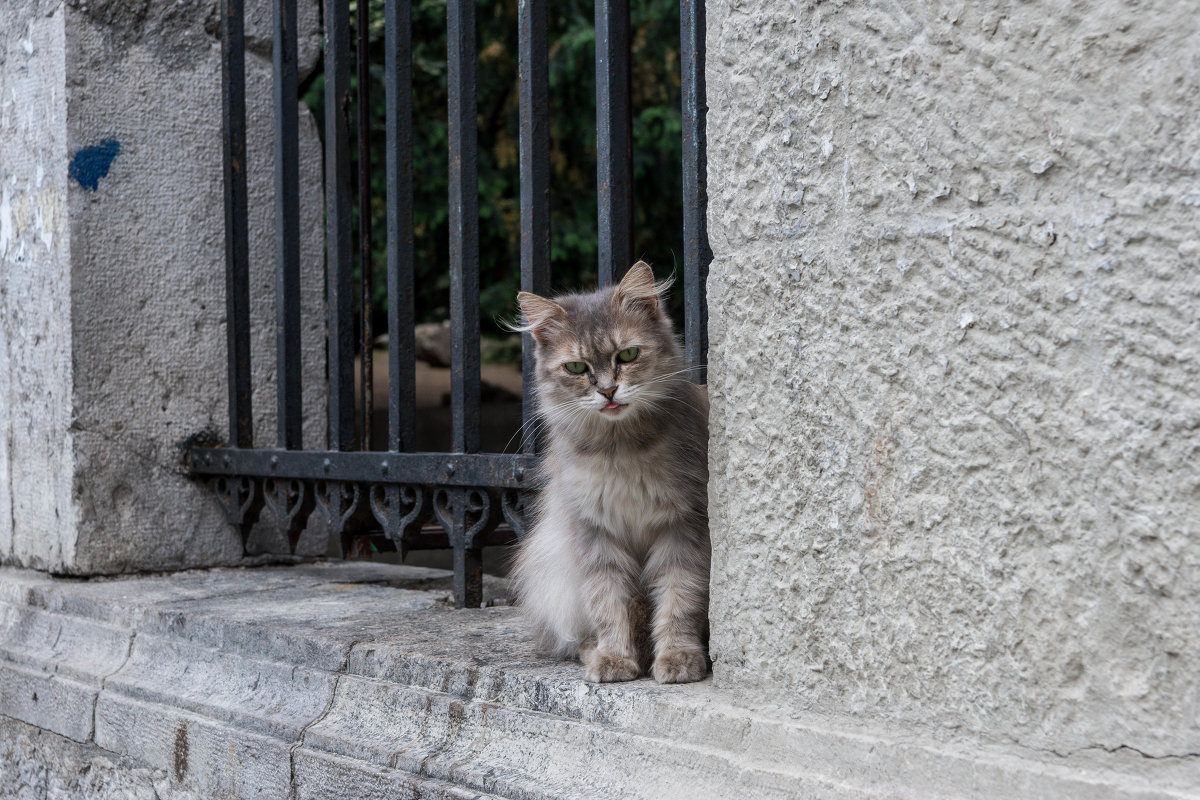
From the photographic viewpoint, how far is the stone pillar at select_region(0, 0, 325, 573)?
12.3 ft

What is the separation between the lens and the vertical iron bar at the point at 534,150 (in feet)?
9.26

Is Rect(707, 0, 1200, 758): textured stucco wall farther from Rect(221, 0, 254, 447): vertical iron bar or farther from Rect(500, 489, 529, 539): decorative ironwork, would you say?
Rect(221, 0, 254, 447): vertical iron bar

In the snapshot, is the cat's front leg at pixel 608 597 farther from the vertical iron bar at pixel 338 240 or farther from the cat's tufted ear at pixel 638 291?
the vertical iron bar at pixel 338 240

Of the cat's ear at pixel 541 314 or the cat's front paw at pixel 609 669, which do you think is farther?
the cat's ear at pixel 541 314

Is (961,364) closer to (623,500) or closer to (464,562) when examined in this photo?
(623,500)

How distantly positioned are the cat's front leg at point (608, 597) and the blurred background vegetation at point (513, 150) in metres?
6.33

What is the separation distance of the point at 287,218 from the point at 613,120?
1.47 metres

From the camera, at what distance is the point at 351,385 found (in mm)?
3500

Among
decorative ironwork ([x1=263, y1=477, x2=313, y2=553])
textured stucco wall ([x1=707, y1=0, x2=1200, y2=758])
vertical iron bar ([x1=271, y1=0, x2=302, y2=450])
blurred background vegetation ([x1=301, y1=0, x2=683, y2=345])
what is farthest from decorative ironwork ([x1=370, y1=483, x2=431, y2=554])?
blurred background vegetation ([x1=301, y1=0, x2=683, y2=345])

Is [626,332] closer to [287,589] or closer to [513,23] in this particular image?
[287,589]

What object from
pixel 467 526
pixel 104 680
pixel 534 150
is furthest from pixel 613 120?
pixel 104 680

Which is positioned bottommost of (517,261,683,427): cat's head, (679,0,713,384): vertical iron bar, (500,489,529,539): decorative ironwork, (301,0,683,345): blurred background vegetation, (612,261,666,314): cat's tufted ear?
(500,489,529,539): decorative ironwork

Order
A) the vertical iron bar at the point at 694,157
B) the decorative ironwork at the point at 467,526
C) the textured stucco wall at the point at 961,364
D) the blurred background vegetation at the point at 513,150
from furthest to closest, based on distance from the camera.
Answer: the blurred background vegetation at the point at 513,150 < the decorative ironwork at the point at 467,526 < the vertical iron bar at the point at 694,157 < the textured stucco wall at the point at 961,364

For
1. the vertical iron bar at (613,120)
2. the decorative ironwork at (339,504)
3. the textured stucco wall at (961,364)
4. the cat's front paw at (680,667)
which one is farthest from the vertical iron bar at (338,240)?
the textured stucco wall at (961,364)
